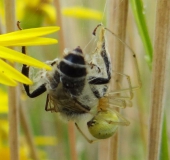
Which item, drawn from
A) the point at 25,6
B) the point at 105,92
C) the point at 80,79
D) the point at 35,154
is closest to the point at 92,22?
the point at 25,6

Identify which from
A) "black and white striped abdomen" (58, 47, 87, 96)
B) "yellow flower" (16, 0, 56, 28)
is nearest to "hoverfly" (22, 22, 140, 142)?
"black and white striped abdomen" (58, 47, 87, 96)

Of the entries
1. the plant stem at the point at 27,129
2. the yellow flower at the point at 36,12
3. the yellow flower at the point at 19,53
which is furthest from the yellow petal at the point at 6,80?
the yellow flower at the point at 36,12

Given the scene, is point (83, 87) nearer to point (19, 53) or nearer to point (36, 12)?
point (19, 53)

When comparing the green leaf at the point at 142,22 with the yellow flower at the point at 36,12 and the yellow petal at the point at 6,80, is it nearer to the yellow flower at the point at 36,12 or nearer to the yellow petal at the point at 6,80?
the yellow petal at the point at 6,80

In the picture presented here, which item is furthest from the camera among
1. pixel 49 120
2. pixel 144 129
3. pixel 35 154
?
pixel 49 120

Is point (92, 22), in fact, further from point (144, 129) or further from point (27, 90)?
point (27, 90)

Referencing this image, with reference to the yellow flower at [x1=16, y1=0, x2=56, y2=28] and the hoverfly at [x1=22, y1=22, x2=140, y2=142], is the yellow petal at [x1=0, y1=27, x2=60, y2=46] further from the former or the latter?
the yellow flower at [x1=16, y1=0, x2=56, y2=28]
